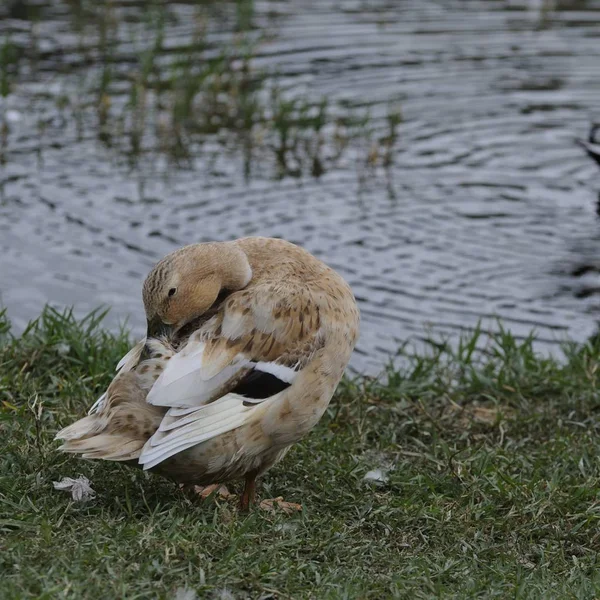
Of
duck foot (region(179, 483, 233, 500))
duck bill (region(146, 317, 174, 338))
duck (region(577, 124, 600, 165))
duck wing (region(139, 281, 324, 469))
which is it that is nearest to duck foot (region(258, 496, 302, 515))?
duck foot (region(179, 483, 233, 500))

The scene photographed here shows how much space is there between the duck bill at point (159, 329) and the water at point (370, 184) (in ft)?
8.10

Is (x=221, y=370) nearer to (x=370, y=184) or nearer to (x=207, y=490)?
(x=207, y=490)

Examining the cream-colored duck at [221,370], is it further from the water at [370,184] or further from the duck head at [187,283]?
the water at [370,184]

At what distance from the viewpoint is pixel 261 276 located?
16.4 feet

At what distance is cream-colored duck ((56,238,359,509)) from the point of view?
14.5 feet

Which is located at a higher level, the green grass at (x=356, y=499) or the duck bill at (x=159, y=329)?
the duck bill at (x=159, y=329)

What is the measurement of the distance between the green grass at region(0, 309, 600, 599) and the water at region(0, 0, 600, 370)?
0.97 metres

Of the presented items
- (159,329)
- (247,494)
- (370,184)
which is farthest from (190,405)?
(370,184)

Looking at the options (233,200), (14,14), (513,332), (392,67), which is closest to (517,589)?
(513,332)

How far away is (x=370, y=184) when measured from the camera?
9.87 meters

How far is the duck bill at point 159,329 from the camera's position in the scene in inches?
186

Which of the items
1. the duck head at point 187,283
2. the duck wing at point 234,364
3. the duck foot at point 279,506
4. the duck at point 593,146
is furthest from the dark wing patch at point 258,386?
the duck at point 593,146

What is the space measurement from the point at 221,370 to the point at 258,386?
0.15m

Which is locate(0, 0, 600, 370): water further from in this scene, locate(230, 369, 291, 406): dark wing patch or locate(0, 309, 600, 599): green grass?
locate(230, 369, 291, 406): dark wing patch
